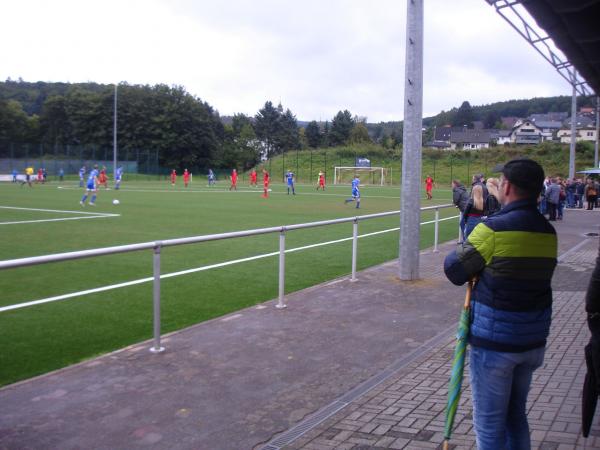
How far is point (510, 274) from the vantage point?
2.98 meters

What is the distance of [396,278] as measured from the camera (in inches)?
384

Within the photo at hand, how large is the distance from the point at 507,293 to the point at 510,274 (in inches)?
3.9

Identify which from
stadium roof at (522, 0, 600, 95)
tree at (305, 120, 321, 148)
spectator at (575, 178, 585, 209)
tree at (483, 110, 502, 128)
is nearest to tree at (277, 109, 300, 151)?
tree at (305, 120, 321, 148)

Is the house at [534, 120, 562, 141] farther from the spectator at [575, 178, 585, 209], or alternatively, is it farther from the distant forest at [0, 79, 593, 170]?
the spectator at [575, 178, 585, 209]

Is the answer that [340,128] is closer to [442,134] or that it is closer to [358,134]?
[358,134]

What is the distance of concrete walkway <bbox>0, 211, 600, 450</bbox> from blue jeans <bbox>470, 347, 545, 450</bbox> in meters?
0.80

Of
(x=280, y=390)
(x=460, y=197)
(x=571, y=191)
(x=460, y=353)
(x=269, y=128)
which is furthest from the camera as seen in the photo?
(x=269, y=128)

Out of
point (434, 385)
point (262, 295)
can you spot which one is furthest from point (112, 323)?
point (434, 385)

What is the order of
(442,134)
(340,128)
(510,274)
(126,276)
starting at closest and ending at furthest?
(510,274)
(126,276)
(340,128)
(442,134)

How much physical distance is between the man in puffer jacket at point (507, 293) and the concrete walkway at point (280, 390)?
0.97m

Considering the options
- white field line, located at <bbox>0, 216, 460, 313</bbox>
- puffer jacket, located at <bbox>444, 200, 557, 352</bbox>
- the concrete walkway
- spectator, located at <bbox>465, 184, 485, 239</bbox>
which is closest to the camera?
puffer jacket, located at <bbox>444, 200, 557, 352</bbox>

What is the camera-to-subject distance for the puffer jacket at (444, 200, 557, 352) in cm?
298

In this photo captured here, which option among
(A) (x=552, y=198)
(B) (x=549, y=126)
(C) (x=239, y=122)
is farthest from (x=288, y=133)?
(A) (x=552, y=198)

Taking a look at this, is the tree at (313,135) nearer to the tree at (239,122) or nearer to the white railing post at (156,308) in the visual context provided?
the tree at (239,122)
